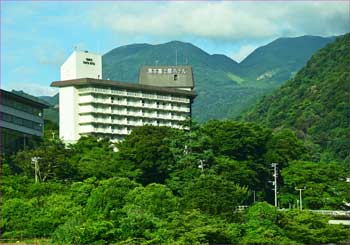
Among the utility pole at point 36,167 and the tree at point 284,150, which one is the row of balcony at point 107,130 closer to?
the tree at point 284,150

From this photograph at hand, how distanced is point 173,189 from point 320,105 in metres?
63.9

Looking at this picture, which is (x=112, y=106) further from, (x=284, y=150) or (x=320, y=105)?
(x=320, y=105)

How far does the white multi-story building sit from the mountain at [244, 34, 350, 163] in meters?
21.9

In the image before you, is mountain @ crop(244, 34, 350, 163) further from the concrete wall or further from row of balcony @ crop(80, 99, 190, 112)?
the concrete wall

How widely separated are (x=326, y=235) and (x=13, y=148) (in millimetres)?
29519

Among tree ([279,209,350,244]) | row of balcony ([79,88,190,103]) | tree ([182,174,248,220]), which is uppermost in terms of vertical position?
row of balcony ([79,88,190,103])

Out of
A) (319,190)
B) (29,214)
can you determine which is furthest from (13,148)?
(319,190)

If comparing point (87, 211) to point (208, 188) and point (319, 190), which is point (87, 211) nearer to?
point (208, 188)

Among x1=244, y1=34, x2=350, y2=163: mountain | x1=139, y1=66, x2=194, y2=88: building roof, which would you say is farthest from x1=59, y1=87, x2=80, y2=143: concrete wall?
x1=244, y1=34, x2=350, y2=163: mountain

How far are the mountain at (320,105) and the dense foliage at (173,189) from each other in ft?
117

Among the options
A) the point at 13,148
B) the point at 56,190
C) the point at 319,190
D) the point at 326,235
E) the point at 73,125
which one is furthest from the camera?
the point at 73,125

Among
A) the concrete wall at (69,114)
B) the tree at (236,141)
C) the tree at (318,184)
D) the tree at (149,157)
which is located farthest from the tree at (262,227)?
the concrete wall at (69,114)

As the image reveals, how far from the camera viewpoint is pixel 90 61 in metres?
83.0

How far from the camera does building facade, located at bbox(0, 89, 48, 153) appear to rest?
197 feet
